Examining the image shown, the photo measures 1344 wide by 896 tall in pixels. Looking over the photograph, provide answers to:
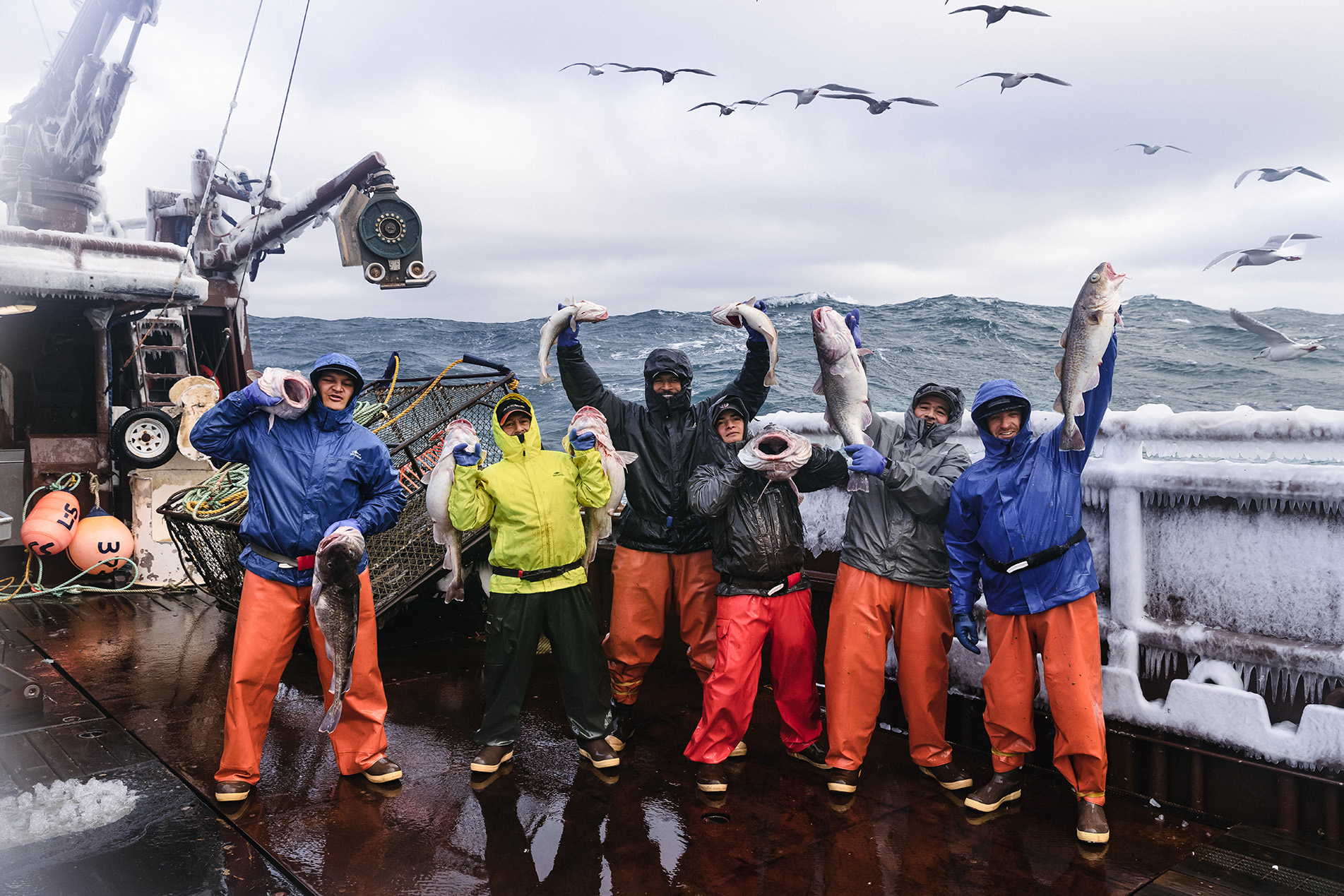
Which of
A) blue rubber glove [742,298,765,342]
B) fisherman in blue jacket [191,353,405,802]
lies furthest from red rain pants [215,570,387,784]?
blue rubber glove [742,298,765,342]

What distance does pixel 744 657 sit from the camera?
3.69 metres

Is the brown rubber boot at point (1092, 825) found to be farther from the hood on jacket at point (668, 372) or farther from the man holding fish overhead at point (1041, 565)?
the hood on jacket at point (668, 372)

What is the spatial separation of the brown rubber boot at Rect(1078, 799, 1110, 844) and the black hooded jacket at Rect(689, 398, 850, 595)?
4.64 feet

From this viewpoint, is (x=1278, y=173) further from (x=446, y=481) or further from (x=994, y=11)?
(x=446, y=481)

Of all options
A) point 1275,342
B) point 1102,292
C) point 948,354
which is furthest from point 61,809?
point 948,354

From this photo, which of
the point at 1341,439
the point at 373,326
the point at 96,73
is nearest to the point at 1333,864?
the point at 1341,439

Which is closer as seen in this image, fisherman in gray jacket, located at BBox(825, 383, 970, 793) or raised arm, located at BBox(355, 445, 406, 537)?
fisherman in gray jacket, located at BBox(825, 383, 970, 793)

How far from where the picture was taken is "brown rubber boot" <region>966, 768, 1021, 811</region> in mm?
3363

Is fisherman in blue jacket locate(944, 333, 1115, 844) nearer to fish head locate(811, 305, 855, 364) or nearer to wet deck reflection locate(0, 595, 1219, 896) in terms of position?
wet deck reflection locate(0, 595, 1219, 896)

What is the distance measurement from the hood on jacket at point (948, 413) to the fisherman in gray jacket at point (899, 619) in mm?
59

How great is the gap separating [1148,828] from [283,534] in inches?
148

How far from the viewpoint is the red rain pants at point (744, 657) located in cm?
370

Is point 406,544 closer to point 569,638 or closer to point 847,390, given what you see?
point 569,638

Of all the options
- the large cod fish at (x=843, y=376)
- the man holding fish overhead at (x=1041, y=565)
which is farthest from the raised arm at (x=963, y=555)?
the large cod fish at (x=843, y=376)
